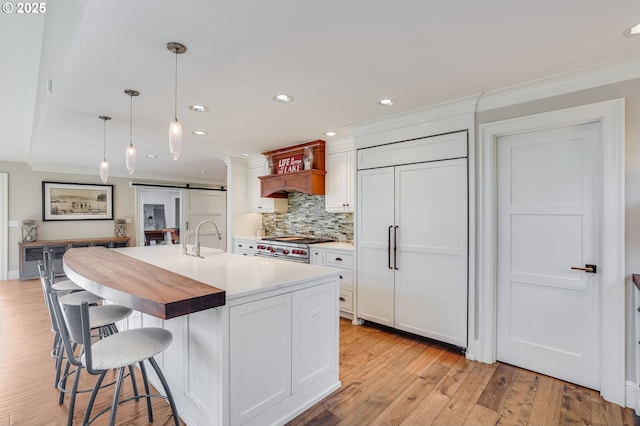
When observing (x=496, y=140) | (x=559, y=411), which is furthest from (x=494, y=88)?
(x=559, y=411)

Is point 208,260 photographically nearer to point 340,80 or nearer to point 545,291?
point 340,80

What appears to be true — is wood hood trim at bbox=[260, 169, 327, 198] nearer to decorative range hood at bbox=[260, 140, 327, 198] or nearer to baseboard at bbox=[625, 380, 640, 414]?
decorative range hood at bbox=[260, 140, 327, 198]

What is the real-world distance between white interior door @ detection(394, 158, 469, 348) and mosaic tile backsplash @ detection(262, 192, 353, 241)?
1.36 m

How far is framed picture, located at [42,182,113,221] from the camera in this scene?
639 cm

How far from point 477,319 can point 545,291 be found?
1.88 feet

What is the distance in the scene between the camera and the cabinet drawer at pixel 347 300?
3.76m

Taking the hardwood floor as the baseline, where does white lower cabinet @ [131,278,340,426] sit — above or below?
above

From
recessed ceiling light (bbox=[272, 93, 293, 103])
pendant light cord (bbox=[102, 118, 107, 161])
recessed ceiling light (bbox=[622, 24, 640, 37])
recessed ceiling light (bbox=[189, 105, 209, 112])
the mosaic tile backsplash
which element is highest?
recessed ceiling light (bbox=[622, 24, 640, 37])

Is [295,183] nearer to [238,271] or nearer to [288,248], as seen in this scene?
[288,248]

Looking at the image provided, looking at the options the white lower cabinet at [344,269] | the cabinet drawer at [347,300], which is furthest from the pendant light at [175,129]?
the cabinet drawer at [347,300]

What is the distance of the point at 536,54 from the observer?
1984 mm

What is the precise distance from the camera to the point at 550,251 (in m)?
2.49

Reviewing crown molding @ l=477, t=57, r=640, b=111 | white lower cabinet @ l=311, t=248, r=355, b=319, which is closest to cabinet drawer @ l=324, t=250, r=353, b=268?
white lower cabinet @ l=311, t=248, r=355, b=319

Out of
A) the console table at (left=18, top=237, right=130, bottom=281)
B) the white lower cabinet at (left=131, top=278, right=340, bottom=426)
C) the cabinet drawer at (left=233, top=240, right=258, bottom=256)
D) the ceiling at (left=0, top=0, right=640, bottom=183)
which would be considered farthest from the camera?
the console table at (left=18, top=237, right=130, bottom=281)
